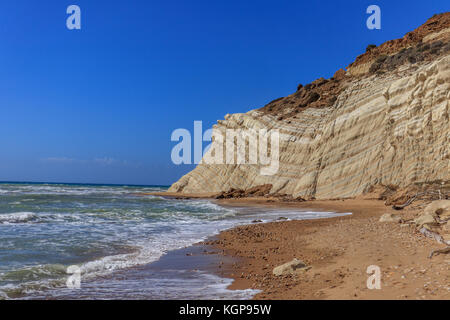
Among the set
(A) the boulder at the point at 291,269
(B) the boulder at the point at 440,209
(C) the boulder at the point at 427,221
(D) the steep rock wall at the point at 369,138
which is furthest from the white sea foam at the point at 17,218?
(D) the steep rock wall at the point at 369,138

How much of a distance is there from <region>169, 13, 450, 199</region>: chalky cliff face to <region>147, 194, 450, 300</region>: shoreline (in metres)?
13.8

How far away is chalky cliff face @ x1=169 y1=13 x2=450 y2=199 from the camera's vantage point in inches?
824

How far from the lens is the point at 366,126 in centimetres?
2586

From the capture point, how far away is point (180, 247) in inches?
371

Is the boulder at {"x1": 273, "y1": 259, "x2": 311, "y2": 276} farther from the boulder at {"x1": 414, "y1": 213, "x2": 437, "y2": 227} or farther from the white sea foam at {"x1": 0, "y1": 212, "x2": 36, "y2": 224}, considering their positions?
the white sea foam at {"x1": 0, "y1": 212, "x2": 36, "y2": 224}

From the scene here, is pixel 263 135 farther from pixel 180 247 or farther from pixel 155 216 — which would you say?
pixel 180 247

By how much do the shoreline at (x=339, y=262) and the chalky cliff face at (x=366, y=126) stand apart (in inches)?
542

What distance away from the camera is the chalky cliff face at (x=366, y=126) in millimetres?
20938

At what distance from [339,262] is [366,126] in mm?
21525

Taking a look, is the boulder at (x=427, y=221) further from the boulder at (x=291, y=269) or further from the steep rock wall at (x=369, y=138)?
the steep rock wall at (x=369, y=138)

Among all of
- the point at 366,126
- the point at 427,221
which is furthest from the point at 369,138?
the point at 427,221

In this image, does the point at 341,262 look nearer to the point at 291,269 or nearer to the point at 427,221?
the point at 291,269
